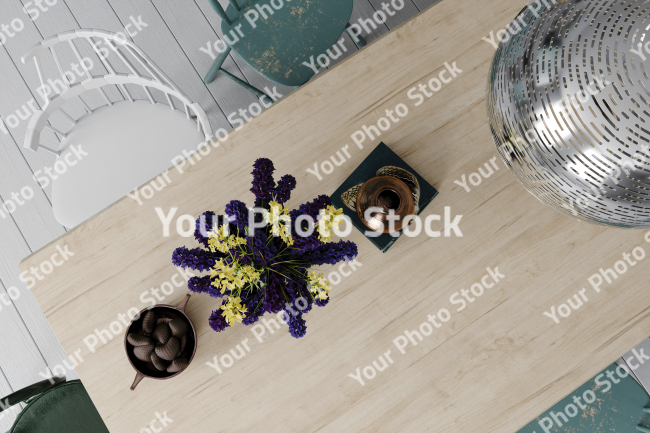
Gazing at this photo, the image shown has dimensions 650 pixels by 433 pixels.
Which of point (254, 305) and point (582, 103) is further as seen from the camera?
point (254, 305)

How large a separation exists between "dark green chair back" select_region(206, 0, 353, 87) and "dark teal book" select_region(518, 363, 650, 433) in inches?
63.3

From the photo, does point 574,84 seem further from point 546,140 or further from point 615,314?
point 615,314

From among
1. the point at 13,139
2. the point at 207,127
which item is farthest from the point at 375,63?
the point at 13,139

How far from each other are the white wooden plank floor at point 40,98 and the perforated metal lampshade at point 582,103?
1.73m

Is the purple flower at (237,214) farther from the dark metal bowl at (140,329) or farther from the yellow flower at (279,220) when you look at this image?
the dark metal bowl at (140,329)

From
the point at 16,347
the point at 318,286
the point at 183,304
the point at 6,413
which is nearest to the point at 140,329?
the point at 183,304

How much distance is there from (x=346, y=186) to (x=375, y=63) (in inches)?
14.4

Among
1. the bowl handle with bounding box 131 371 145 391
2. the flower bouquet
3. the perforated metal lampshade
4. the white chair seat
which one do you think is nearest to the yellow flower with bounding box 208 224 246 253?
the flower bouquet

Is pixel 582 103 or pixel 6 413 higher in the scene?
pixel 6 413

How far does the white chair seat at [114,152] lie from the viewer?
5.08 ft

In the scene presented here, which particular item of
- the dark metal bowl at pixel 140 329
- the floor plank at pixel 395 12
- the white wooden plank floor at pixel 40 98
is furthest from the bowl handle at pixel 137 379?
the floor plank at pixel 395 12

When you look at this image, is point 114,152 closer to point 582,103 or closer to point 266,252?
point 266,252

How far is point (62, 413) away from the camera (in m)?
1.49

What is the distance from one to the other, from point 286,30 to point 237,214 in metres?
1.06
